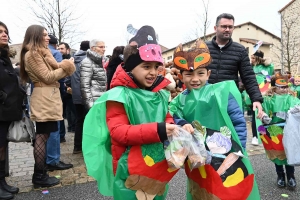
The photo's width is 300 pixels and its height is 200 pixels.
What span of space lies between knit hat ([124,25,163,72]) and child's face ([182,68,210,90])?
1.38ft

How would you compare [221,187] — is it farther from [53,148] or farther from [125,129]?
[53,148]

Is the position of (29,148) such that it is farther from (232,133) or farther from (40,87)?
(232,133)

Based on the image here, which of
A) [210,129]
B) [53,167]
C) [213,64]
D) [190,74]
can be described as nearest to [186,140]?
[210,129]

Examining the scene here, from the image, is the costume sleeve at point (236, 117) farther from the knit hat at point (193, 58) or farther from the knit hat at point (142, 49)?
the knit hat at point (142, 49)

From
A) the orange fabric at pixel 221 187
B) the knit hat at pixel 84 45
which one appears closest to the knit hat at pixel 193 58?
the orange fabric at pixel 221 187

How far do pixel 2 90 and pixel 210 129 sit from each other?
98.6 inches

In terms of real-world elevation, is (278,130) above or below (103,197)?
above


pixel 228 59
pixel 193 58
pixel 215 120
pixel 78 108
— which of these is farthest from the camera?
pixel 78 108

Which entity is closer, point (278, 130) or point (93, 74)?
point (278, 130)

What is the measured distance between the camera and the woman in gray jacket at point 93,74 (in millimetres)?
4645

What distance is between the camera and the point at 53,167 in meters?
4.29

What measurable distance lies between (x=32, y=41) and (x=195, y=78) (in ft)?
7.60

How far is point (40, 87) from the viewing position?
3594mm

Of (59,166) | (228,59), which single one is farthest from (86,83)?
(228,59)
